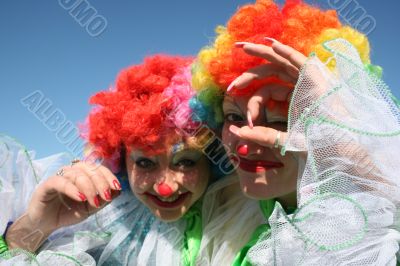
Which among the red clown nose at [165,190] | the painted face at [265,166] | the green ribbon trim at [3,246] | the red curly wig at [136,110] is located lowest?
the painted face at [265,166]

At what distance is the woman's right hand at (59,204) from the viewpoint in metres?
1.64

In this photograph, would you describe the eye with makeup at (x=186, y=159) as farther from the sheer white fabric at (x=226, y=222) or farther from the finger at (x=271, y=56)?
the finger at (x=271, y=56)

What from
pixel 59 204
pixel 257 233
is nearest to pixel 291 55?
pixel 257 233

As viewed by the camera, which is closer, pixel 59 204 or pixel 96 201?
pixel 96 201

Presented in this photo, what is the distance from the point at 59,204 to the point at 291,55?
1.15m

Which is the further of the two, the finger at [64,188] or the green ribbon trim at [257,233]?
the finger at [64,188]

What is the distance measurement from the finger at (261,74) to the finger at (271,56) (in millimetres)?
24

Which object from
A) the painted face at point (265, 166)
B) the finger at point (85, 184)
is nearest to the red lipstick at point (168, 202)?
the finger at point (85, 184)

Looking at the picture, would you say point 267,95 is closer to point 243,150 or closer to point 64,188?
point 243,150

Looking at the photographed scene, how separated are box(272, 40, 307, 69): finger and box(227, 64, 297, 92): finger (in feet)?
0.20

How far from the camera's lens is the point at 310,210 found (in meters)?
1.03

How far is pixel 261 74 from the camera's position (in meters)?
1.30

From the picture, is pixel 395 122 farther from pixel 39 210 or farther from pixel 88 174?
pixel 39 210

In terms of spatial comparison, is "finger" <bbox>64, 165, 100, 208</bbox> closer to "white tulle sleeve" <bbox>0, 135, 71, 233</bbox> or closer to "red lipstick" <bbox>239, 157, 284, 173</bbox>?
"white tulle sleeve" <bbox>0, 135, 71, 233</bbox>
